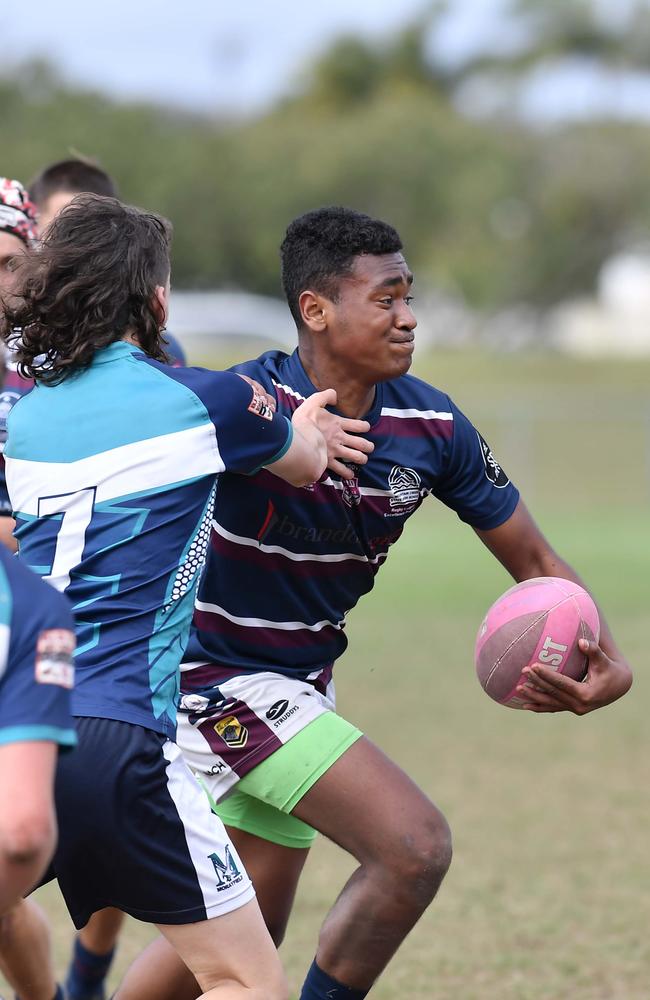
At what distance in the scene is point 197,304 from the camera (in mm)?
46625

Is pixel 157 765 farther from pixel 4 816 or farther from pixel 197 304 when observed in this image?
pixel 197 304

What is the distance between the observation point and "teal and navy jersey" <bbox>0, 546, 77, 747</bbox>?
2.35 meters

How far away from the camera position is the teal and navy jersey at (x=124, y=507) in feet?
9.75

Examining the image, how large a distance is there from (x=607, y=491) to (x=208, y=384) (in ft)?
75.1

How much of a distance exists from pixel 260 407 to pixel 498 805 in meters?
4.32

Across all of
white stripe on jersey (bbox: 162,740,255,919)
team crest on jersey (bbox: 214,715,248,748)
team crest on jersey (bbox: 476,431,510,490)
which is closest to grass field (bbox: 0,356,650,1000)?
team crest on jersey (bbox: 214,715,248,748)

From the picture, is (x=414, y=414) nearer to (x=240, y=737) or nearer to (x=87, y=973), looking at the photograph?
(x=240, y=737)

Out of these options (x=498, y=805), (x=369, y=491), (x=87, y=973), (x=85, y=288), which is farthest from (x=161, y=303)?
(x=498, y=805)

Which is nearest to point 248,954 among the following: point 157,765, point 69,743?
point 157,765

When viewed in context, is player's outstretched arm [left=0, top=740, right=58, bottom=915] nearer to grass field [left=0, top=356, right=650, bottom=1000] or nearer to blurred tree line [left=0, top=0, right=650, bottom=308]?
grass field [left=0, top=356, right=650, bottom=1000]

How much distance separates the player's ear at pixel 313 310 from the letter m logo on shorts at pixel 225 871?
1669 millimetres

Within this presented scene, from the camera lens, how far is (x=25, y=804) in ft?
7.62

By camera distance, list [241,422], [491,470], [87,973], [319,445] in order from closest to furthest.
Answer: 1. [241,422]
2. [319,445]
3. [491,470]
4. [87,973]

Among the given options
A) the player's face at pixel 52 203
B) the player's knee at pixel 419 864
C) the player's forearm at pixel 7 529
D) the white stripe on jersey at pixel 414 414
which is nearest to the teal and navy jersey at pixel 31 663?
the player's forearm at pixel 7 529
